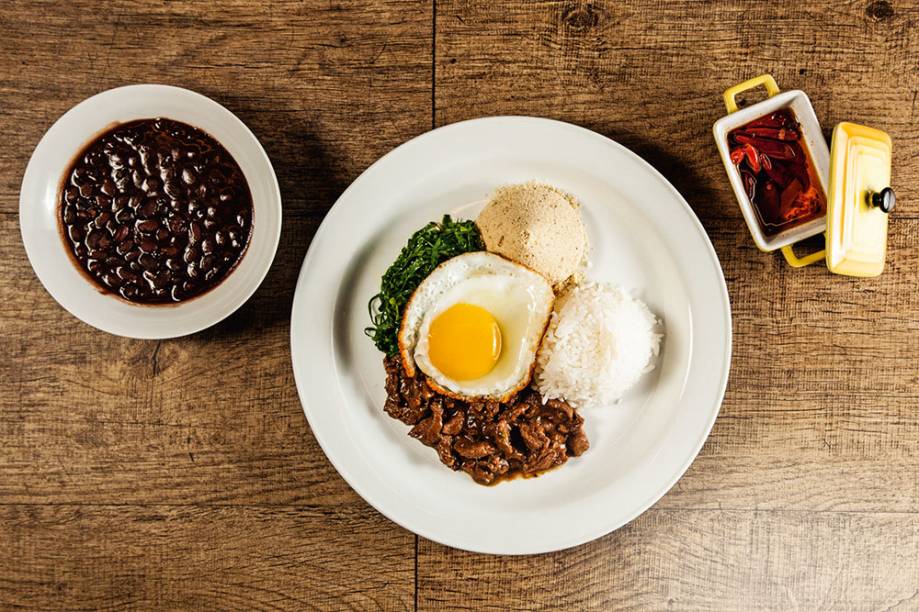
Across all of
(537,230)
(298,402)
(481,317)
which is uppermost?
(537,230)

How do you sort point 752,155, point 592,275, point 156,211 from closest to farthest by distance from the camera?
point 156,211, point 752,155, point 592,275

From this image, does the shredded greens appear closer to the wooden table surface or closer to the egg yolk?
the egg yolk

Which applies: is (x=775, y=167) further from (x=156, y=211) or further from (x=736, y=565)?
(x=156, y=211)

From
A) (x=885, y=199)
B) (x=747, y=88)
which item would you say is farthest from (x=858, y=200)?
(x=747, y=88)

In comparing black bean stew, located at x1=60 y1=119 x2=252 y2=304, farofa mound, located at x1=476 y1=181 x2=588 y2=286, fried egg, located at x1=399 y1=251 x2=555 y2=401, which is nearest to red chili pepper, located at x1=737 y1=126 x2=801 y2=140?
farofa mound, located at x1=476 y1=181 x2=588 y2=286

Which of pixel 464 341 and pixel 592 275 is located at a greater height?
pixel 592 275

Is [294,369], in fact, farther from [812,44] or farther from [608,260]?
[812,44]

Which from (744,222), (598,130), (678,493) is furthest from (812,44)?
(678,493)
